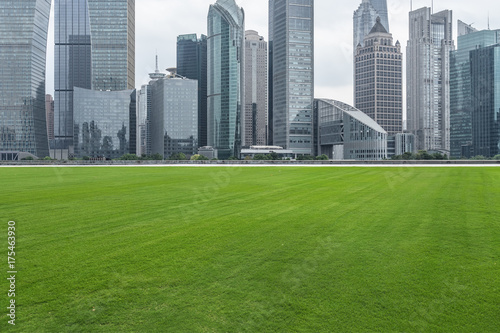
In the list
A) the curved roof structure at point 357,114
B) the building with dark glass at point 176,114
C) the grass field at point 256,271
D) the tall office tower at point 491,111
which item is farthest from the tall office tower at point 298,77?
the grass field at point 256,271

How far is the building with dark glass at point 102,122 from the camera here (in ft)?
602

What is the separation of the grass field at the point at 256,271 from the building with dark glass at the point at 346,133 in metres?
151

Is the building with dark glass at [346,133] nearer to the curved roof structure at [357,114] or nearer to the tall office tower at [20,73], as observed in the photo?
the curved roof structure at [357,114]

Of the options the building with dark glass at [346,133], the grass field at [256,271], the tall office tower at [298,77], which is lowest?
the grass field at [256,271]

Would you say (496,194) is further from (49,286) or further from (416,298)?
(49,286)

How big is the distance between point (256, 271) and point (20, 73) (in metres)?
211

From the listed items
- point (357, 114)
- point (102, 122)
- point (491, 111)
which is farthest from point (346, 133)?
point (102, 122)

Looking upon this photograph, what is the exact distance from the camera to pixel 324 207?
49.0 feet

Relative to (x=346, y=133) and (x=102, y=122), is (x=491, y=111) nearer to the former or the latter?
(x=346, y=133)

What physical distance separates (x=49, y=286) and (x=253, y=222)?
640 cm

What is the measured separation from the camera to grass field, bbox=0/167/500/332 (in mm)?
5605

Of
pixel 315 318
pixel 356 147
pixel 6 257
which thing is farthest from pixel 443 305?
pixel 356 147

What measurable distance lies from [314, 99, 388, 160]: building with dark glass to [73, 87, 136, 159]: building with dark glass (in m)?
96.0

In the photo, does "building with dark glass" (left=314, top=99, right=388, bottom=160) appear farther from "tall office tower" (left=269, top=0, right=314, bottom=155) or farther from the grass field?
the grass field
